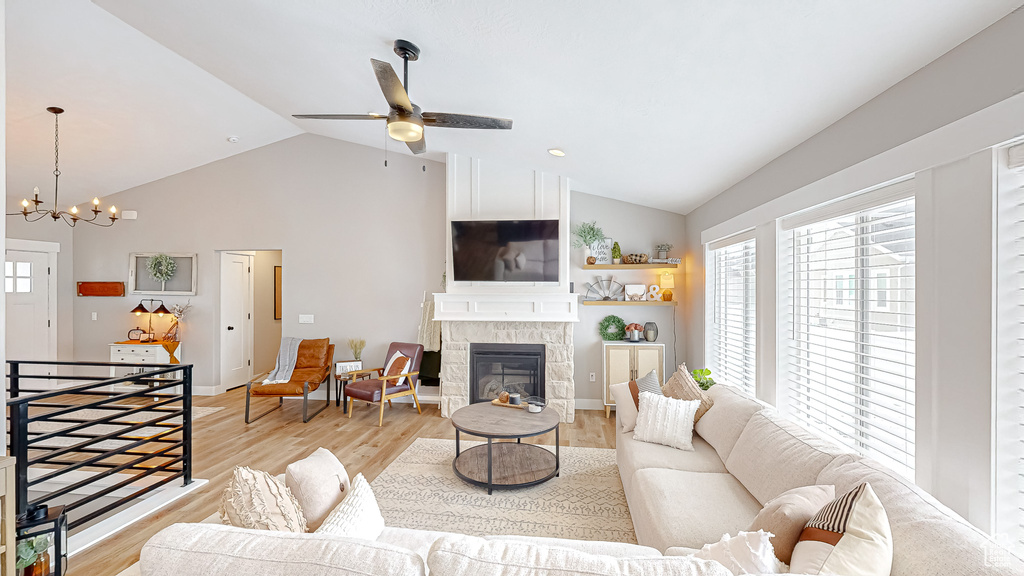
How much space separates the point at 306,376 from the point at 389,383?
107 centimetres

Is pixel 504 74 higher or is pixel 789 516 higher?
pixel 504 74

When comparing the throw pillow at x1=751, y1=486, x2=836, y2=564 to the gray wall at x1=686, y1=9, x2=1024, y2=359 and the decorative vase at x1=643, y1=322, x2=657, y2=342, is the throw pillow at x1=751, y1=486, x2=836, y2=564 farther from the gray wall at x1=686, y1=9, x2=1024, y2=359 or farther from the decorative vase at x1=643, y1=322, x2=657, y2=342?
the decorative vase at x1=643, y1=322, x2=657, y2=342

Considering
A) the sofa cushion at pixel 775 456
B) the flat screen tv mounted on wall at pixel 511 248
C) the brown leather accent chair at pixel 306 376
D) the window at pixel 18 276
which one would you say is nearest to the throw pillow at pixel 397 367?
the brown leather accent chair at pixel 306 376

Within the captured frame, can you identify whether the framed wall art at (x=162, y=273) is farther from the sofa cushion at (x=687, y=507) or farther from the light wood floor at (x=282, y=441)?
the sofa cushion at (x=687, y=507)

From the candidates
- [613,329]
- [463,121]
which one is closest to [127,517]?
[463,121]

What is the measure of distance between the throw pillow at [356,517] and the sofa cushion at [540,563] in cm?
65

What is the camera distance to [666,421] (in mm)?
2926

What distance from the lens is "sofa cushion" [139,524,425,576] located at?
1.09 m

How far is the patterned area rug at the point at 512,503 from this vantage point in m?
2.67

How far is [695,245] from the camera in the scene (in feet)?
15.9

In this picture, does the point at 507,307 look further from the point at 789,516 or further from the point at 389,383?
the point at 789,516

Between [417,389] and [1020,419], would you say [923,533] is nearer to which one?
[1020,419]

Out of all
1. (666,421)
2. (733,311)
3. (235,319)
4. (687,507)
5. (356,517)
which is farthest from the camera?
(235,319)

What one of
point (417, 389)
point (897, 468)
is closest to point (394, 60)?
point (897, 468)
